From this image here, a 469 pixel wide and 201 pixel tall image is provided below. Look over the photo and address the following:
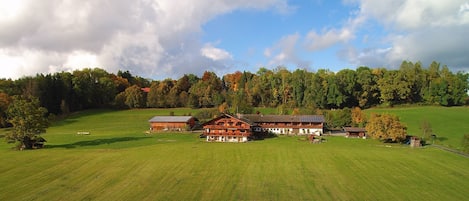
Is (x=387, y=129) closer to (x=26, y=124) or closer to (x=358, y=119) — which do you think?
(x=358, y=119)

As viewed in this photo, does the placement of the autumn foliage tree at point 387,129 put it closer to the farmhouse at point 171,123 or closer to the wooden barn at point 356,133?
the wooden barn at point 356,133

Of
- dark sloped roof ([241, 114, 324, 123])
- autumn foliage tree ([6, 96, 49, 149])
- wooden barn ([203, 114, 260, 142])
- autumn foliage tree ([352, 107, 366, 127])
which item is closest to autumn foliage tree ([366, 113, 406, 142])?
dark sloped roof ([241, 114, 324, 123])

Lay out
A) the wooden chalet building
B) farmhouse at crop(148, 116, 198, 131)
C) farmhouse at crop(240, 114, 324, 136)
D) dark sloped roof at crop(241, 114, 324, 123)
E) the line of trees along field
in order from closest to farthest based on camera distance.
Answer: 1. the wooden chalet building
2. farmhouse at crop(240, 114, 324, 136)
3. dark sloped roof at crop(241, 114, 324, 123)
4. farmhouse at crop(148, 116, 198, 131)
5. the line of trees along field

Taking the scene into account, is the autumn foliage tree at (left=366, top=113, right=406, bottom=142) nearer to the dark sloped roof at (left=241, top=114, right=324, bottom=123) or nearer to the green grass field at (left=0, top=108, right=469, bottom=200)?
the green grass field at (left=0, top=108, right=469, bottom=200)

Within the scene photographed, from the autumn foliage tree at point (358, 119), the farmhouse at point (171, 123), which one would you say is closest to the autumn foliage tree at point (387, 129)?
the autumn foliage tree at point (358, 119)

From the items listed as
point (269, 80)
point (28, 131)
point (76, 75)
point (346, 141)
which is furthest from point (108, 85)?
point (346, 141)

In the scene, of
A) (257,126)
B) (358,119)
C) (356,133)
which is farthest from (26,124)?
(358,119)

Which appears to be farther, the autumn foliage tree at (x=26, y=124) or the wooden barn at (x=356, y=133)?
the wooden barn at (x=356, y=133)
